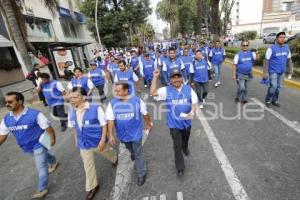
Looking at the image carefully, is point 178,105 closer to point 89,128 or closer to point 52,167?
point 89,128

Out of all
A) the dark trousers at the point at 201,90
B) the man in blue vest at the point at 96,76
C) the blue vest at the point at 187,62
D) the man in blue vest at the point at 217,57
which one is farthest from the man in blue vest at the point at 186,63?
the man in blue vest at the point at 96,76

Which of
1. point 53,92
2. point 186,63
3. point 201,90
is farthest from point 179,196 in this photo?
point 186,63

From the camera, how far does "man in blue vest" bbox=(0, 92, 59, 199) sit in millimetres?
3480

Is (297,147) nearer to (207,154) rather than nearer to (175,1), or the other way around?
(207,154)

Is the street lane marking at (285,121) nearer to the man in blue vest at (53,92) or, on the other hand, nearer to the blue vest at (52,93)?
the man in blue vest at (53,92)

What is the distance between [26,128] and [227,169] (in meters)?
3.39

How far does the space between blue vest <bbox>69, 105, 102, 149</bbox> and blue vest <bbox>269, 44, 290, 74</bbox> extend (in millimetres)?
5145

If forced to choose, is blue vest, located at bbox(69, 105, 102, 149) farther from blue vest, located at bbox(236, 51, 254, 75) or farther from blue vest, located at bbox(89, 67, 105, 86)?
blue vest, located at bbox(89, 67, 105, 86)

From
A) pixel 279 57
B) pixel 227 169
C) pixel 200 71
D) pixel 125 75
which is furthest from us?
pixel 125 75

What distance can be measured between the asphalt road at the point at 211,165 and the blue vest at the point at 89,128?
0.88 meters

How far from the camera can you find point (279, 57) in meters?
6.10

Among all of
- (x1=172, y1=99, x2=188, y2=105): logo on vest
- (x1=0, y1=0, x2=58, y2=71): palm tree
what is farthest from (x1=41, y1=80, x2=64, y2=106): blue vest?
(x1=0, y1=0, x2=58, y2=71): palm tree

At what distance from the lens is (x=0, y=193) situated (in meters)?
4.10

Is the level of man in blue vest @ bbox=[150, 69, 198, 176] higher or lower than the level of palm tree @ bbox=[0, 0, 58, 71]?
lower
